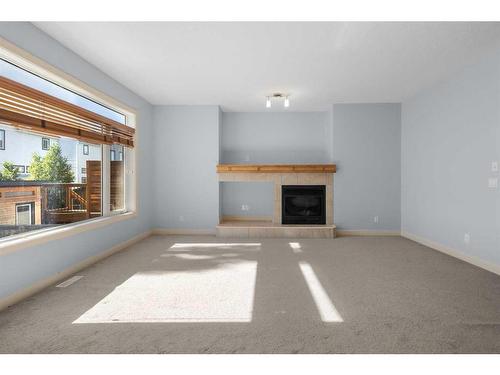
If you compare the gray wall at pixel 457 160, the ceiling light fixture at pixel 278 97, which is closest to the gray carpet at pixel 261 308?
the gray wall at pixel 457 160

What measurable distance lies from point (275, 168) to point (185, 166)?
177 cm

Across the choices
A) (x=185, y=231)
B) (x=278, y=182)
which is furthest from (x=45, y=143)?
(x=278, y=182)

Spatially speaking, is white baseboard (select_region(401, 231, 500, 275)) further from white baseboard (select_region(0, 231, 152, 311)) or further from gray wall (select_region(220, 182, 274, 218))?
white baseboard (select_region(0, 231, 152, 311))

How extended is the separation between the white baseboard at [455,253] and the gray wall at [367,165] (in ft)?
1.95

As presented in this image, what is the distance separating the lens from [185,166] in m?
6.09

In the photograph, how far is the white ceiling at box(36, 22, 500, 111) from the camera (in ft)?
9.80

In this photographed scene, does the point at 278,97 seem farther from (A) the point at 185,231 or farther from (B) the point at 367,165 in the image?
(A) the point at 185,231

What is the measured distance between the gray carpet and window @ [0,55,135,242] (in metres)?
0.80

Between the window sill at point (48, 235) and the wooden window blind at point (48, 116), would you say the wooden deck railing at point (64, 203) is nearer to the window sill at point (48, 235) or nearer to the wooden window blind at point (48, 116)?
the window sill at point (48, 235)

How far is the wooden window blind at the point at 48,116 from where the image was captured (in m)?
2.54

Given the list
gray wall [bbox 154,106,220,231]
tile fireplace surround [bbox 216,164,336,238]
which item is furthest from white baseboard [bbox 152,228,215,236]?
tile fireplace surround [bbox 216,164,336,238]

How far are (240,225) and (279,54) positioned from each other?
10.9ft

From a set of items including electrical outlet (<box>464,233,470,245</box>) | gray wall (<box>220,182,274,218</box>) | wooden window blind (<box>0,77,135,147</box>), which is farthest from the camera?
gray wall (<box>220,182,274,218</box>)
